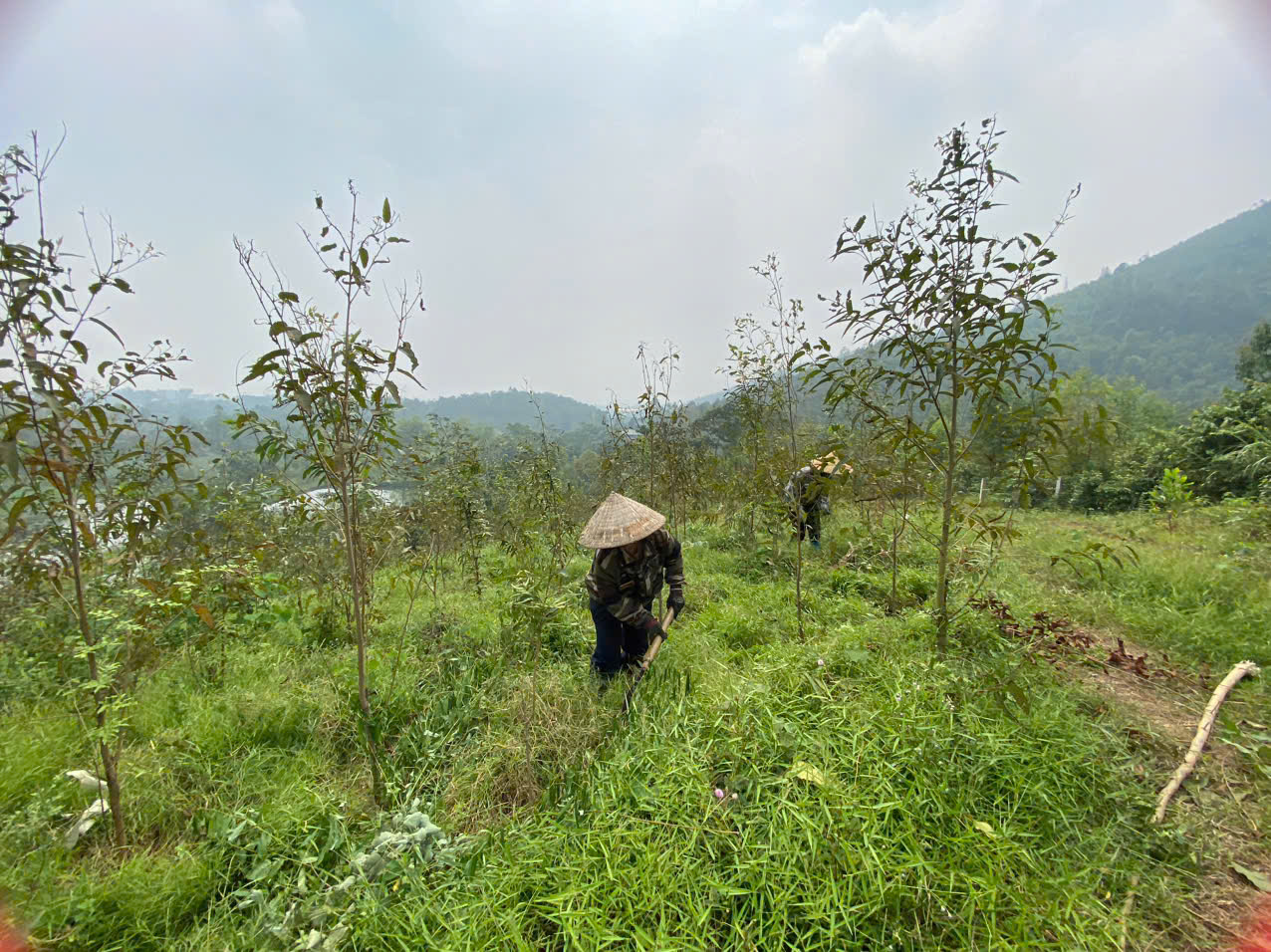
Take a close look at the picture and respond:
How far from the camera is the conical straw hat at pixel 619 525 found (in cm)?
316

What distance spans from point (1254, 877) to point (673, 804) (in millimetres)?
2120

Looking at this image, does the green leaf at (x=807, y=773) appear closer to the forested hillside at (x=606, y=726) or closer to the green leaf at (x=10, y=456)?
the forested hillside at (x=606, y=726)

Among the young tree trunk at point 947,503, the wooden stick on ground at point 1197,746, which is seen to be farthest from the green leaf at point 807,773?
the wooden stick on ground at point 1197,746

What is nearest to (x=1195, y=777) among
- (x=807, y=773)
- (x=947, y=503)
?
(x=947, y=503)

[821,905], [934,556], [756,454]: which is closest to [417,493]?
[756,454]

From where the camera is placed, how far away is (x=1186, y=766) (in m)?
2.10

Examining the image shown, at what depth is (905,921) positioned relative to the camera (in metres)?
1.64

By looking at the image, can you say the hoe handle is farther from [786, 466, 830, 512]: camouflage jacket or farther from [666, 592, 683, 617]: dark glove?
[786, 466, 830, 512]: camouflage jacket

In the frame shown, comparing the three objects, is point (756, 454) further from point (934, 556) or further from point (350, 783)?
point (350, 783)

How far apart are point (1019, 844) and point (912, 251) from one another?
2.63 m

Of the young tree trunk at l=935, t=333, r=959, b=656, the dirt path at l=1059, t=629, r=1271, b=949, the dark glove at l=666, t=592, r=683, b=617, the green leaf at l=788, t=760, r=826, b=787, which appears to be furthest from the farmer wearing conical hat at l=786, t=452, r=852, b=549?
the dirt path at l=1059, t=629, r=1271, b=949

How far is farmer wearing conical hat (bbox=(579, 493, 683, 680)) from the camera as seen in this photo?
10.7 ft

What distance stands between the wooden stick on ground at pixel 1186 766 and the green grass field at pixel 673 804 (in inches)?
1.3

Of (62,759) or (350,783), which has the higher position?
(62,759)
